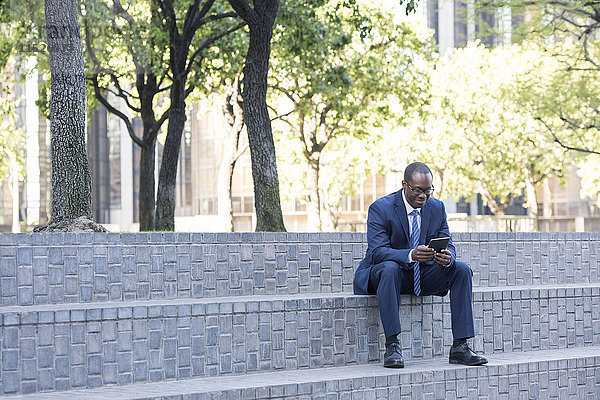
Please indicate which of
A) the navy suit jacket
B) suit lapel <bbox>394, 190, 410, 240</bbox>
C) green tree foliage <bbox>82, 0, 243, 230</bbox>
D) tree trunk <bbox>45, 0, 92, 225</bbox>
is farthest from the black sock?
green tree foliage <bbox>82, 0, 243, 230</bbox>

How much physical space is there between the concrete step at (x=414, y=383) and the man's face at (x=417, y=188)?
4.02ft

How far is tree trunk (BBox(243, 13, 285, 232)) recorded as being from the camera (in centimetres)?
1071

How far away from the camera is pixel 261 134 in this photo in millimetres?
11055

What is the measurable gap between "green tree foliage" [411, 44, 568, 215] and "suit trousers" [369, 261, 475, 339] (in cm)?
2890

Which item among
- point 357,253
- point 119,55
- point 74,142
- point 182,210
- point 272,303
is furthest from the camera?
point 182,210

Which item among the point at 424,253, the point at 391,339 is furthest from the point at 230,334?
the point at 424,253

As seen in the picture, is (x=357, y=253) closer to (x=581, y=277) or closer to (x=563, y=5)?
(x=581, y=277)

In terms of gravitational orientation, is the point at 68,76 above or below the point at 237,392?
above

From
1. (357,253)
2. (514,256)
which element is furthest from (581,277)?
(357,253)

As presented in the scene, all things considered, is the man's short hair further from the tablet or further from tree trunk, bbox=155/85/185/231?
tree trunk, bbox=155/85/185/231

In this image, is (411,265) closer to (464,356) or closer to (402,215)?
(402,215)

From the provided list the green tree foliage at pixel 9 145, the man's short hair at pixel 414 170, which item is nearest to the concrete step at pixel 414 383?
the man's short hair at pixel 414 170

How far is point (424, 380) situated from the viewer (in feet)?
21.4

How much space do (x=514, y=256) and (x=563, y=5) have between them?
922cm
